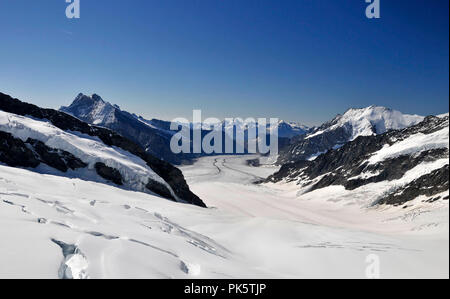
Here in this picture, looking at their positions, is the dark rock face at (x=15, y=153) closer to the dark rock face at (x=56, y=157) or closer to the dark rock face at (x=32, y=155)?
the dark rock face at (x=32, y=155)

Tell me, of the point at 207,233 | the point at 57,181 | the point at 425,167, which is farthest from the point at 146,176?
the point at 425,167

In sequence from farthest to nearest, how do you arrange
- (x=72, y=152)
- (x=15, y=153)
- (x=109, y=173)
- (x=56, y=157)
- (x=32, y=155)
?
(x=72, y=152), (x=109, y=173), (x=56, y=157), (x=32, y=155), (x=15, y=153)

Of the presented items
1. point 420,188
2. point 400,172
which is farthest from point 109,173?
point 400,172

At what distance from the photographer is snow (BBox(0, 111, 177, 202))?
130ft

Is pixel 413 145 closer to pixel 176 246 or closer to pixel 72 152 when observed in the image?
pixel 72 152

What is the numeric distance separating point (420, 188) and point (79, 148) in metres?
65.8

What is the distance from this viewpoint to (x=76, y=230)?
11.5 metres

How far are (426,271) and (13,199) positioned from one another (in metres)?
17.8

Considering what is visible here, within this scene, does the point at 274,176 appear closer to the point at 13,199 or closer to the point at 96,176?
the point at 96,176

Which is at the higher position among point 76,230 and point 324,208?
point 76,230

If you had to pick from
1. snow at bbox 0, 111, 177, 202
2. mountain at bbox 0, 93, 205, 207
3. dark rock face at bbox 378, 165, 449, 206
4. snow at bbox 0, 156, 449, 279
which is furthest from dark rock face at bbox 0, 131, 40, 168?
dark rock face at bbox 378, 165, 449, 206

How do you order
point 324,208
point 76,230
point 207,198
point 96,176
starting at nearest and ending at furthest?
1. point 76,230
2. point 96,176
3. point 324,208
4. point 207,198

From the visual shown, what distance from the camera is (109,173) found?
4056 centimetres

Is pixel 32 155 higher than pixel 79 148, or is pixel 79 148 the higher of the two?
pixel 79 148
